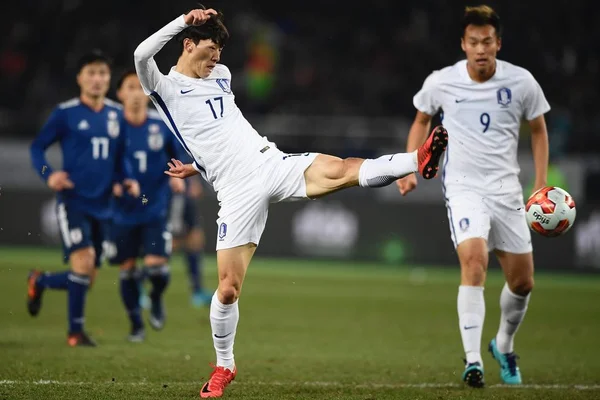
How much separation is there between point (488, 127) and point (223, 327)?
97.8 inches

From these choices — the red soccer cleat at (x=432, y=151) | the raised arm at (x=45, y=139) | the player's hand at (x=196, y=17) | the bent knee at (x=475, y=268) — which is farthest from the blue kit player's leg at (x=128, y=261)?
the red soccer cleat at (x=432, y=151)

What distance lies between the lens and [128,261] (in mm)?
9992

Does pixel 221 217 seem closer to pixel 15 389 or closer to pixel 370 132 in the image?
pixel 15 389

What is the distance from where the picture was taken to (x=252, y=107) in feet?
70.8

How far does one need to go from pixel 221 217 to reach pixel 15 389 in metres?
1.70

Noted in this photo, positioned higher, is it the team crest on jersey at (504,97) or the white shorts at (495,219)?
the team crest on jersey at (504,97)

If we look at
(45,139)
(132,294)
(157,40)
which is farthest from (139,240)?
(157,40)

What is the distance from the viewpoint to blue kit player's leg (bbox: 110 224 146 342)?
32.0 feet

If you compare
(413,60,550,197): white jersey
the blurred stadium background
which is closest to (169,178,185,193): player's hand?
the blurred stadium background

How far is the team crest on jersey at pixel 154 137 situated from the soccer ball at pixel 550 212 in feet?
15.2

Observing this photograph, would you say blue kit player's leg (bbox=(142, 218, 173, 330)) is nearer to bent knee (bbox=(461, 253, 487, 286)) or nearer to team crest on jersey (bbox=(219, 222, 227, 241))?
team crest on jersey (bbox=(219, 222, 227, 241))

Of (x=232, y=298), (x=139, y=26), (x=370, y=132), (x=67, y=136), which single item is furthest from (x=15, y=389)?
(x=139, y=26)

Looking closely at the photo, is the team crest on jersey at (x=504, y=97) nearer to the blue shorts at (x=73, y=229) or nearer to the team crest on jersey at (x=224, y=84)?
the team crest on jersey at (x=224, y=84)

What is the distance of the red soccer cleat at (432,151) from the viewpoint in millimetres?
5715
